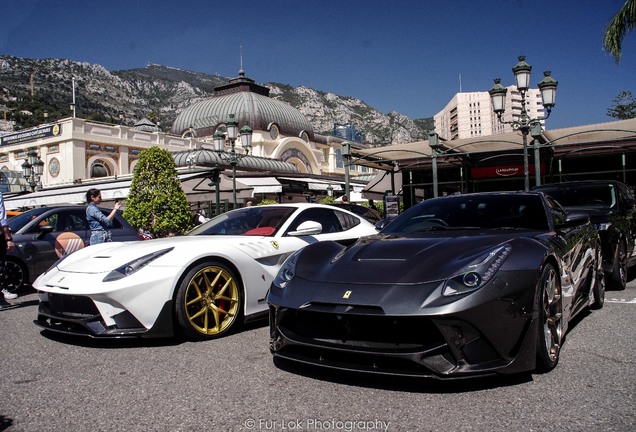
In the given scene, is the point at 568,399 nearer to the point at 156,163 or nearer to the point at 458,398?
the point at 458,398

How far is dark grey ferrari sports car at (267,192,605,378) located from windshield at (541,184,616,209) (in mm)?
4082

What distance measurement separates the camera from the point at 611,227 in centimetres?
650

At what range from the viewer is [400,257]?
3.38m

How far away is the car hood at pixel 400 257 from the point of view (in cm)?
311

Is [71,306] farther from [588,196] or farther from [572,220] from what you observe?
[588,196]

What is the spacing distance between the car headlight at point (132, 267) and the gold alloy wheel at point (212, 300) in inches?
14.7

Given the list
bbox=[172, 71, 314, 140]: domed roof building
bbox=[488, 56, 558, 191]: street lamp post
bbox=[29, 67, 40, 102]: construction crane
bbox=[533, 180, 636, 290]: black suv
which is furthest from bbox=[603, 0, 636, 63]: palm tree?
bbox=[29, 67, 40, 102]: construction crane

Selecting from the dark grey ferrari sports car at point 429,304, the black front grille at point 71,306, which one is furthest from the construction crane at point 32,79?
the dark grey ferrari sports car at point 429,304

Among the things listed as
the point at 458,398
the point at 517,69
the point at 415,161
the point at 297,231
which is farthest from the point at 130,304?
the point at 415,161

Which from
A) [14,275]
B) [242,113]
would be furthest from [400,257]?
[242,113]

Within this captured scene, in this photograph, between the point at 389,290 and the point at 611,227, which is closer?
the point at 389,290

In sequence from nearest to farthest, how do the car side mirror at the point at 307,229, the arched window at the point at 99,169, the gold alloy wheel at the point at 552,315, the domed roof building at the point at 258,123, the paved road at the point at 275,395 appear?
the paved road at the point at 275,395 < the gold alloy wheel at the point at 552,315 < the car side mirror at the point at 307,229 < the arched window at the point at 99,169 < the domed roof building at the point at 258,123

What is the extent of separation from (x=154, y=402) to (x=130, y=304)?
1.35m

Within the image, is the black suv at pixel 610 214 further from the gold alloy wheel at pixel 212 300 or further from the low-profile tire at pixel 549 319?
the gold alloy wheel at pixel 212 300
